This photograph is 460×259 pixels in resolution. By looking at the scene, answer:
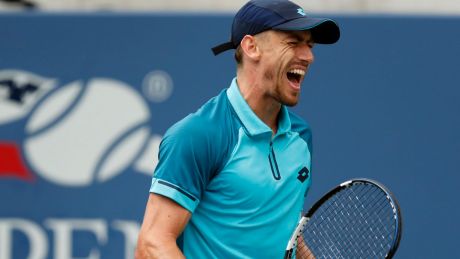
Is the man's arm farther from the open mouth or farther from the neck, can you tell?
the open mouth

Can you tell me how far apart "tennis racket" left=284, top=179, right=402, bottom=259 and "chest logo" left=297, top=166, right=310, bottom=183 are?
12cm

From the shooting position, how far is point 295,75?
3523 millimetres

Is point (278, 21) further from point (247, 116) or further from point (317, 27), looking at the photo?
point (247, 116)

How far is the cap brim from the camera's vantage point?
340 centimetres

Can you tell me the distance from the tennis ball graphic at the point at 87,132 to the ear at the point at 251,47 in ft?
8.83

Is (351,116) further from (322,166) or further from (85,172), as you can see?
(85,172)

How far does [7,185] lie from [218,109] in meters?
3.05

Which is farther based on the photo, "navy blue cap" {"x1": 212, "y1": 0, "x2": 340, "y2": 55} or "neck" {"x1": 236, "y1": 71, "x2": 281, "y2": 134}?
"neck" {"x1": 236, "y1": 71, "x2": 281, "y2": 134}

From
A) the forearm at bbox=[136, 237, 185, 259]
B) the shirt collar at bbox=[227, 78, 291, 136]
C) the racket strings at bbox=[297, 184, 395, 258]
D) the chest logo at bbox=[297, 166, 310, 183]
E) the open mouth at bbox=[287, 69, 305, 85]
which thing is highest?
the open mouth at bbox=[287, 69, 305, 85]

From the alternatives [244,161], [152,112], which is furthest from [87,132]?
[244,161]

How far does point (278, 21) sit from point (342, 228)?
33.4 inches

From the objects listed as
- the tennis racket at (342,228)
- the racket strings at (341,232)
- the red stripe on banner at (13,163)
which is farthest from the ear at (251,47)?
the red stripe on banner at (13,163)

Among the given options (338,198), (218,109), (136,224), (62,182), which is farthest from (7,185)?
(218,109)

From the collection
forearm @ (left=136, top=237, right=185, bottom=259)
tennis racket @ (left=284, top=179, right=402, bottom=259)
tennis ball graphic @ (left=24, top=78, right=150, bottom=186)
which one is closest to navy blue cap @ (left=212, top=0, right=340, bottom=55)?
tennis racket @ (left=284, top=179, right=402, bottom=259)
